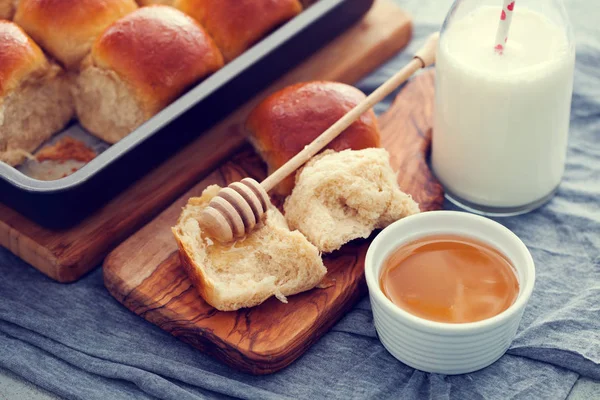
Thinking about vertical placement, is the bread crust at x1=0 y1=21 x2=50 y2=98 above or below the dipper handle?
above

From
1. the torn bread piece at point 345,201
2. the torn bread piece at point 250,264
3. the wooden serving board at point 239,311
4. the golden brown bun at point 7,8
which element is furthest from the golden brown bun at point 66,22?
the torn bread piece at point 345,201

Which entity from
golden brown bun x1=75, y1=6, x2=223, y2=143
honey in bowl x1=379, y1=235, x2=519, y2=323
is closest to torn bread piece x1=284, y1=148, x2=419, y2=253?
honey in bowl x1=379, y1=235, x2=519, y2=323

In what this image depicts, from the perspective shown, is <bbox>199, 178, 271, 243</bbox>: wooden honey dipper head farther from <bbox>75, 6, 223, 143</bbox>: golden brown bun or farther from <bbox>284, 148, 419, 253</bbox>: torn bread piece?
<bbox>75, 6, 223, 143</bbox>: golden brown bun

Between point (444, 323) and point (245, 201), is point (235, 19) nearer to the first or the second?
point (245, 201)

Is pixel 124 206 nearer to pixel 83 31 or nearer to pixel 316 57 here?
pixel 83 31

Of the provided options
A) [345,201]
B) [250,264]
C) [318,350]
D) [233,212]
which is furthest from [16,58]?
[318,350]

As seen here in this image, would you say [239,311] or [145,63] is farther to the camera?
[145,63]
